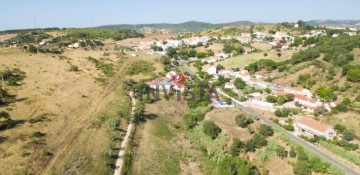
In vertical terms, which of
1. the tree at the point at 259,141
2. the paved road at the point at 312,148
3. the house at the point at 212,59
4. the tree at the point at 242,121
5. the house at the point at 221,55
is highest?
the house at the point at 221,55

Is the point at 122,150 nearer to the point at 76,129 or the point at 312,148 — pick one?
the point at 76,129

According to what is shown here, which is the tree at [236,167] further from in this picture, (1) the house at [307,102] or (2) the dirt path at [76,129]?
(1) the house at [307,102]

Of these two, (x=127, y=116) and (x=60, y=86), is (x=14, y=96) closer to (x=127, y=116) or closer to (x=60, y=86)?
(x=60, y=86)

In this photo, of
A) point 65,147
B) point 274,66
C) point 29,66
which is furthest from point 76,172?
point 274,66

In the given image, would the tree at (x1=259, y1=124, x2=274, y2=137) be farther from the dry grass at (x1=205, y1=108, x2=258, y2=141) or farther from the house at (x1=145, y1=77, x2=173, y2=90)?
the house at (x1=145, y1=77, x2=173, y2=90)

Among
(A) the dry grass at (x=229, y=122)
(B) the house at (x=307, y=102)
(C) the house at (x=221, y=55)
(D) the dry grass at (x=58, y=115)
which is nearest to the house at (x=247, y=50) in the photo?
(C) the house at (x=221, y=55)

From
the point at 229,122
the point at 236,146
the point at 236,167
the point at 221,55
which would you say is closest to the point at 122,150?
the point at 236,167
